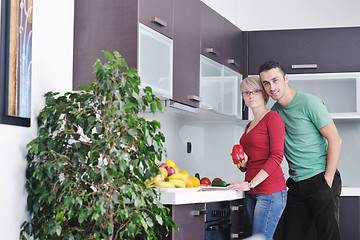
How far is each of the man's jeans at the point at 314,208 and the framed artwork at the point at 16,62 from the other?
178 cm

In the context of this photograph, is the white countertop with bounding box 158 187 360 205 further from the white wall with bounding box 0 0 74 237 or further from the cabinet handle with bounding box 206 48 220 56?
the cabinet handle with bounding box 206 48 220 56

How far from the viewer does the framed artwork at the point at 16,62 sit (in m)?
2.18

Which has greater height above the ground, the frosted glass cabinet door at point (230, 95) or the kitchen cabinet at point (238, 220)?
the frosted glass cabinet door at point (230, 95)

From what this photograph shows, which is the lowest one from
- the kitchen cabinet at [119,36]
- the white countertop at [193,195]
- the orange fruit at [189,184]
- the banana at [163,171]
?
the white countertop at [193,195]

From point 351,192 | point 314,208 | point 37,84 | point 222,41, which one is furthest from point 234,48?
point 37,84

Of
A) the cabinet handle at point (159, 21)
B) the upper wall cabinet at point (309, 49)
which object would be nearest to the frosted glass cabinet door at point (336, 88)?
the upper wall cabinet at point (309, 49)

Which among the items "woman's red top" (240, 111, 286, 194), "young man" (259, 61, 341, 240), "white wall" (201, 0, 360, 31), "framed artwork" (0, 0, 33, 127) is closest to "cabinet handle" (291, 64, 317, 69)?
"white wall" (201, 0, 360, 31)

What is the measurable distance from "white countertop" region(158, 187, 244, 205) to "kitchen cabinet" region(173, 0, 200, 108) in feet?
2.09

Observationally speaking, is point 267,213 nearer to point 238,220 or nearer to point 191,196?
point 238,220

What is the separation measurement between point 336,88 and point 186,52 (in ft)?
5.63

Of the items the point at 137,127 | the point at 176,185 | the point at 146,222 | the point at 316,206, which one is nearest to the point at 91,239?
the point at 146,222

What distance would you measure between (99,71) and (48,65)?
0.44 m

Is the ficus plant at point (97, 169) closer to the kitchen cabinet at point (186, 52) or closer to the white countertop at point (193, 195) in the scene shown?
the white countertop at point (193, 195)

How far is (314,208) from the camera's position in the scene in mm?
3221
